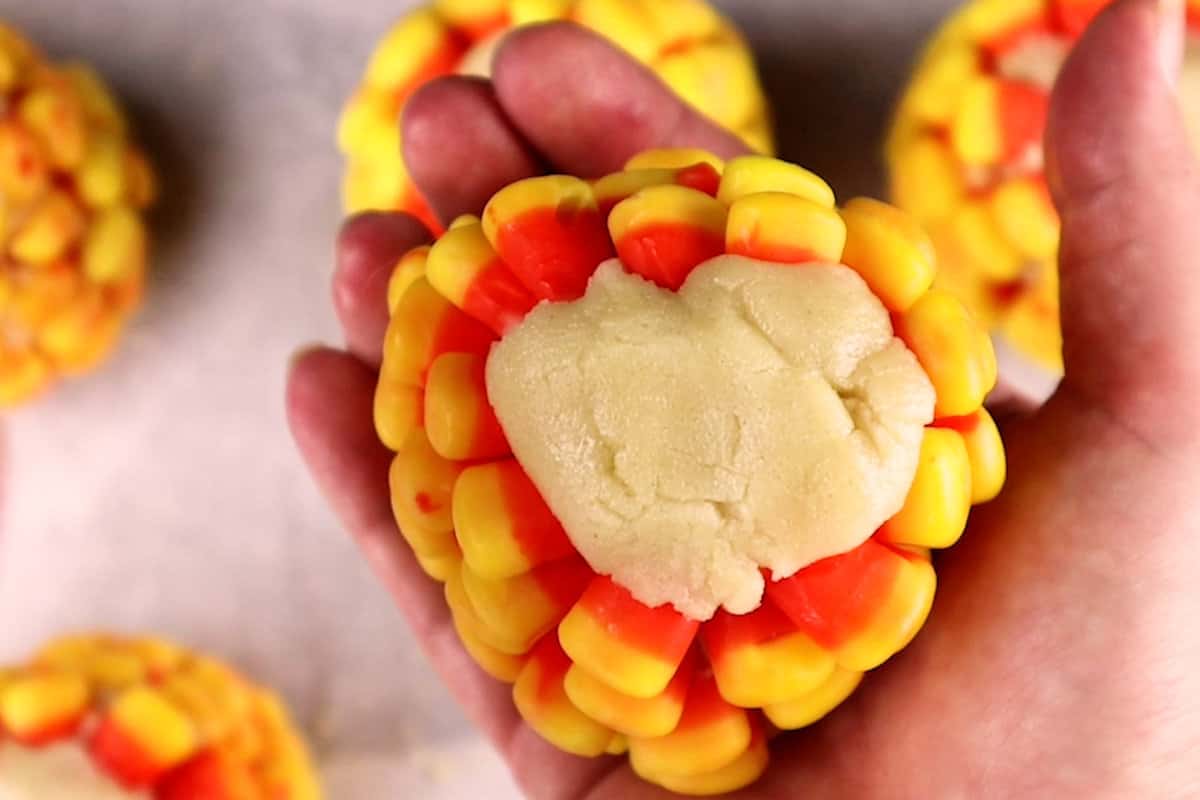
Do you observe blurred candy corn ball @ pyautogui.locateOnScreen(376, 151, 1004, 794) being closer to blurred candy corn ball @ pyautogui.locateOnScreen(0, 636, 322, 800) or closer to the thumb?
the thumb

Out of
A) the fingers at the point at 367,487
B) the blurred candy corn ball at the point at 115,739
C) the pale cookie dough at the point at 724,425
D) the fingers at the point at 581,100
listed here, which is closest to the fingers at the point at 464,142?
the fingers at the point at 581,100

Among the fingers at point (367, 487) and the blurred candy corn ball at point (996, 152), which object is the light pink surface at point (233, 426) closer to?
the blurred candy corn ball at point (996, 152)

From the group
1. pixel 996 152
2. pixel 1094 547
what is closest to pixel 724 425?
pixel 1094 547

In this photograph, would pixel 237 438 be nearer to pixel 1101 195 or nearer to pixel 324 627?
pixel 324 627

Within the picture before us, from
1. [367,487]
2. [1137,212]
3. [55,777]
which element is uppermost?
[1137,212]

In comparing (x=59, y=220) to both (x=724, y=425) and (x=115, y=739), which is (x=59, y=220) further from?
(x=724, y=425)

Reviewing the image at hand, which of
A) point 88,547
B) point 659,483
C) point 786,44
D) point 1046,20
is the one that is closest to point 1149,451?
point 659,483

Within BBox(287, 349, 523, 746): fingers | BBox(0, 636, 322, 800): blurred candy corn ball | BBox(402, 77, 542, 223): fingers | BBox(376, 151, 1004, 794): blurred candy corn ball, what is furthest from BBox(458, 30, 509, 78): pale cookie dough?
BBox(0, 636, 322, 800): blurred candy corn ball

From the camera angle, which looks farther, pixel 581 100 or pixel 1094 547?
pixel 581 100

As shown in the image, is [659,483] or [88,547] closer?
[659,483]
